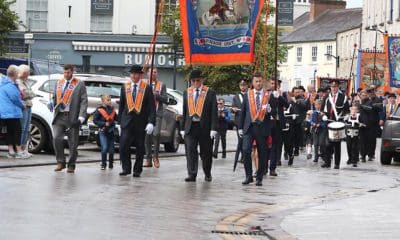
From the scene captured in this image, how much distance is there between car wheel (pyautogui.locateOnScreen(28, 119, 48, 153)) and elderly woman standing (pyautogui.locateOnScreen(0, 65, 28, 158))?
1.48 metres

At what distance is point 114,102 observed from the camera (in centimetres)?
2141

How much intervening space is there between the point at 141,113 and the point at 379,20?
62.5m

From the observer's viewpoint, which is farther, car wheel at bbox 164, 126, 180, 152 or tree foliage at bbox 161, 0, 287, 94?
tree foliage at bbox 161, 0, 287, 94

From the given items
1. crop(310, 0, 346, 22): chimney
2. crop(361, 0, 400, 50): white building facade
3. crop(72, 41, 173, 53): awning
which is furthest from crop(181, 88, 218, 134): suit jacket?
crop(310, 0, 346, 22): chimney

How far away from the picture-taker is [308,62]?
3792 inches

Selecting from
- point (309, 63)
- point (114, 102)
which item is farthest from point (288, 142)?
point (309, 63)

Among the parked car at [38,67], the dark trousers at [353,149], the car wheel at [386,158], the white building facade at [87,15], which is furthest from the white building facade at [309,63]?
the dark trousers at [353,149]

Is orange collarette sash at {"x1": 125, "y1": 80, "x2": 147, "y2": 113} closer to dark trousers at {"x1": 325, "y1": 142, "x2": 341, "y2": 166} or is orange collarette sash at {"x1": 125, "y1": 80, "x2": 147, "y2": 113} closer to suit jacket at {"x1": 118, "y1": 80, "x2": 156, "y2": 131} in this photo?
suit jacket at {"x1": 118, "y1": 80, "x2": 156, "y2": 131}

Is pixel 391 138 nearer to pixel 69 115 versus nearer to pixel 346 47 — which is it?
pixel 69 115

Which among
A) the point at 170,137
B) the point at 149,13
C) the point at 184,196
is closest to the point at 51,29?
the point at 149,13

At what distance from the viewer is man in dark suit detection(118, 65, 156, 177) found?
16.0m

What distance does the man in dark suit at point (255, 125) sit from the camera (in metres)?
15.5

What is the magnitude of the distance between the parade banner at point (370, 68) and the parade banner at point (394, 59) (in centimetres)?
580

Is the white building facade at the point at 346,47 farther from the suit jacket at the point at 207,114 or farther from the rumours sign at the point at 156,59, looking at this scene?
the suit jacket at the point at 207,114
